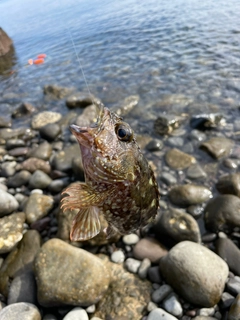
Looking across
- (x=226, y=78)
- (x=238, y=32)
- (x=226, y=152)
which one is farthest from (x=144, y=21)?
(x=226, y=152)

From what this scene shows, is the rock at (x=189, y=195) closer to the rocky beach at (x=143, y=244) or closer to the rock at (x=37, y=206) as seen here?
the rocky beach at (x=143, y=244)

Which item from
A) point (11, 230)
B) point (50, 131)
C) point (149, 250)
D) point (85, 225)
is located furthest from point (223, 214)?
point (50, 131)

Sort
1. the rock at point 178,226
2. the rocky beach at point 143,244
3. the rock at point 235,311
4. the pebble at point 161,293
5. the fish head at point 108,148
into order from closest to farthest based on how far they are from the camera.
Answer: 1. the fish head at point 108,148
2. the rock at point 235,311
3. the rocky beach at point 143,244
4. the pebble at point 161,293
5. the rock at point 178,226

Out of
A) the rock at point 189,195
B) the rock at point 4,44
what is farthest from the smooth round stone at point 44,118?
the rock at point 4,44

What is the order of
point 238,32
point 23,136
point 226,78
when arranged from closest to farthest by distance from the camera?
1. point 23,136
2. point 226,78
3. point 238,32

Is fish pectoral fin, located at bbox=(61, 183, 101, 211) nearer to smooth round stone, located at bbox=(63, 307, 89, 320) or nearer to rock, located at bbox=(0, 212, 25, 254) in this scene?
smooth round stone, located at bbox=(63, 307, 89, 320)

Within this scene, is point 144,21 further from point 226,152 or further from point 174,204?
point 174,204

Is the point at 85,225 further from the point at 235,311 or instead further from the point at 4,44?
the point at 4,44
